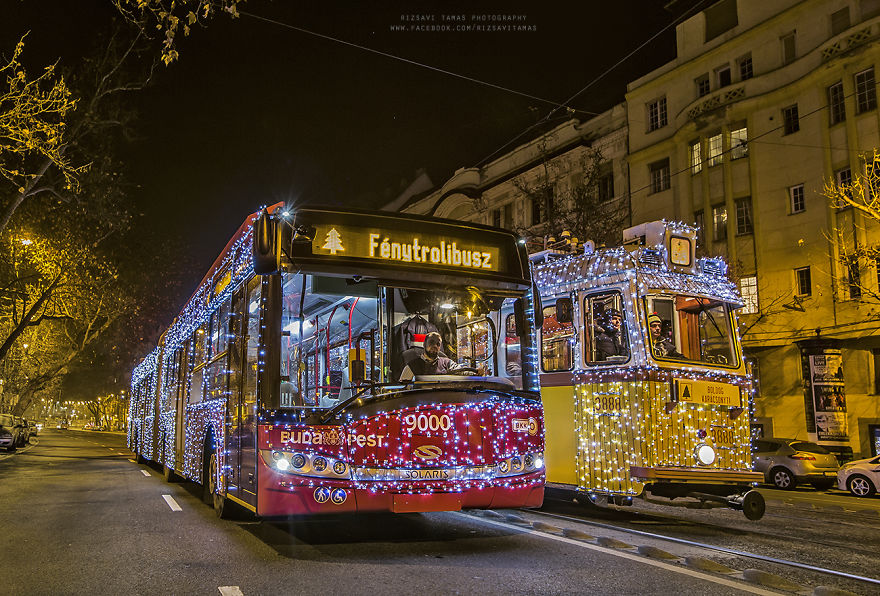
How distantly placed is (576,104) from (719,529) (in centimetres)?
2919

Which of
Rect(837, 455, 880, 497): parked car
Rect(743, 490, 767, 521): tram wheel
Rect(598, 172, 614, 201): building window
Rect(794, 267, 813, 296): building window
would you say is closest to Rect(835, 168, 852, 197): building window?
Rect(794, 267, 813, 296): building window

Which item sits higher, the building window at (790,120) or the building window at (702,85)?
the building window at (702,85)

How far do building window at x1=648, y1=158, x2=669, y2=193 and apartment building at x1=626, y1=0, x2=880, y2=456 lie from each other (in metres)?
0.11

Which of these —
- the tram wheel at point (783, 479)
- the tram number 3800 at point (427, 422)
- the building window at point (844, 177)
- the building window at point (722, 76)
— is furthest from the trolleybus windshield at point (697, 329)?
the building window at point (722, 76)

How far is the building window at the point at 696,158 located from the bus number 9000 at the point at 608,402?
21535mm

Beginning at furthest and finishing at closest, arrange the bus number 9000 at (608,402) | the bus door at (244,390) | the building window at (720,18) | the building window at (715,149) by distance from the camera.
→ the building window at (720,18)
the building window at (715,149)
the bus number 9000 at (608,402)
the bus door at (244,390)

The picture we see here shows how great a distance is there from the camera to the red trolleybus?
6.43 meters

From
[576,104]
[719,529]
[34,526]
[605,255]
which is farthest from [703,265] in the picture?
[576,104]

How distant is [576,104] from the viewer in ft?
116

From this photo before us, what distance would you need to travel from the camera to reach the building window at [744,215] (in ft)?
87.5

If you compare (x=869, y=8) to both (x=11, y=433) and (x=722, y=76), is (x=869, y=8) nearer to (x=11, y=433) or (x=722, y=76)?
(x=722, y=76)

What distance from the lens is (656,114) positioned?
3059cm

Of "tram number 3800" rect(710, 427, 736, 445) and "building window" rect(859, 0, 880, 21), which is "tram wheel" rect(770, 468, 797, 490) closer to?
"tram number 3800" rect(710, 427, 736, 445)

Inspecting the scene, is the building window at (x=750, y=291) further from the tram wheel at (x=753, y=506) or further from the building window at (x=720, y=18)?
the tram wheel at (x=753, y=506)
